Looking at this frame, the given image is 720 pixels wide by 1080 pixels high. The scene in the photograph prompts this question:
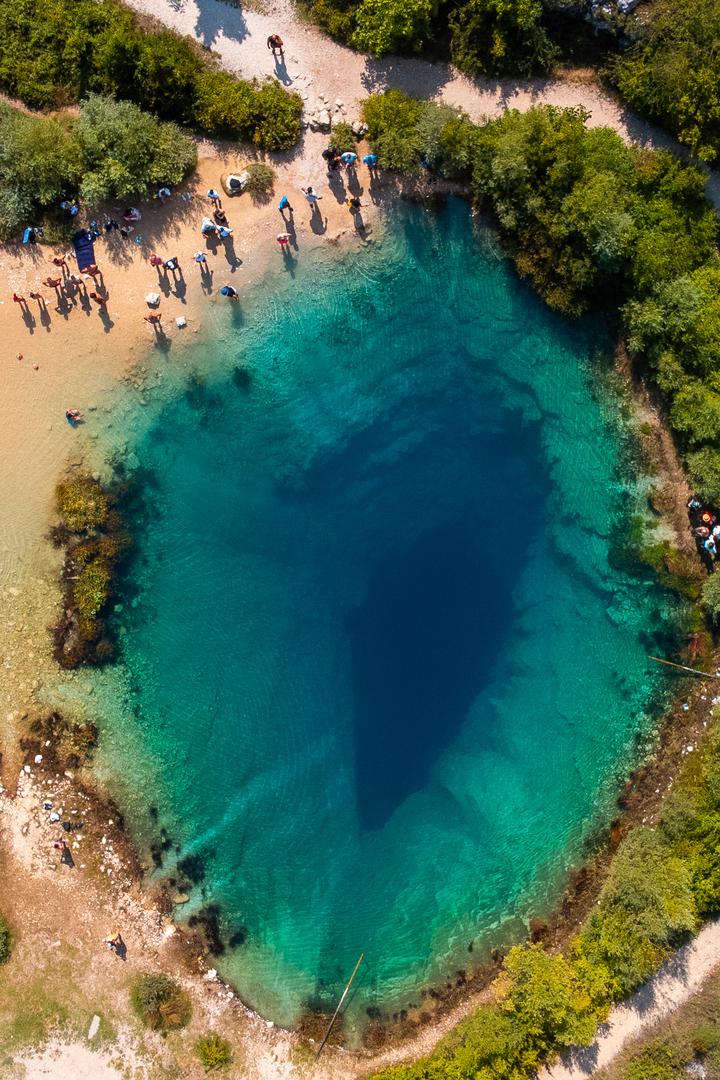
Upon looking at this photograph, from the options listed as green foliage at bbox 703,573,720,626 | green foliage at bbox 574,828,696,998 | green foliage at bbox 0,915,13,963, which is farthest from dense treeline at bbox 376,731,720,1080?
green foliage at bbox 0,915,13,963

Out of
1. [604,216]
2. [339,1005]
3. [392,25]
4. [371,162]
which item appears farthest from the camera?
[339,1005]

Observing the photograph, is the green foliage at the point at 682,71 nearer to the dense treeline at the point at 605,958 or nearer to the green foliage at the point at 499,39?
the green foliage at the point at 499,39

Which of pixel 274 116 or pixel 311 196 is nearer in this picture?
pixel 274 116

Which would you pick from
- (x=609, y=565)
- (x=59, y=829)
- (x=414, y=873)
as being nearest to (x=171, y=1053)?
(x=59, y=829)

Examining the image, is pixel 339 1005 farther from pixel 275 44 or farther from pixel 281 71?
pixel 275 44

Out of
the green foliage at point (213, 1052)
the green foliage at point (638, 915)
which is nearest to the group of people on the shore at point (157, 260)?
the green foliage at point (213, 1052)

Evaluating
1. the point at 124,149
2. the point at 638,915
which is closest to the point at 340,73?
the point at 124,149
